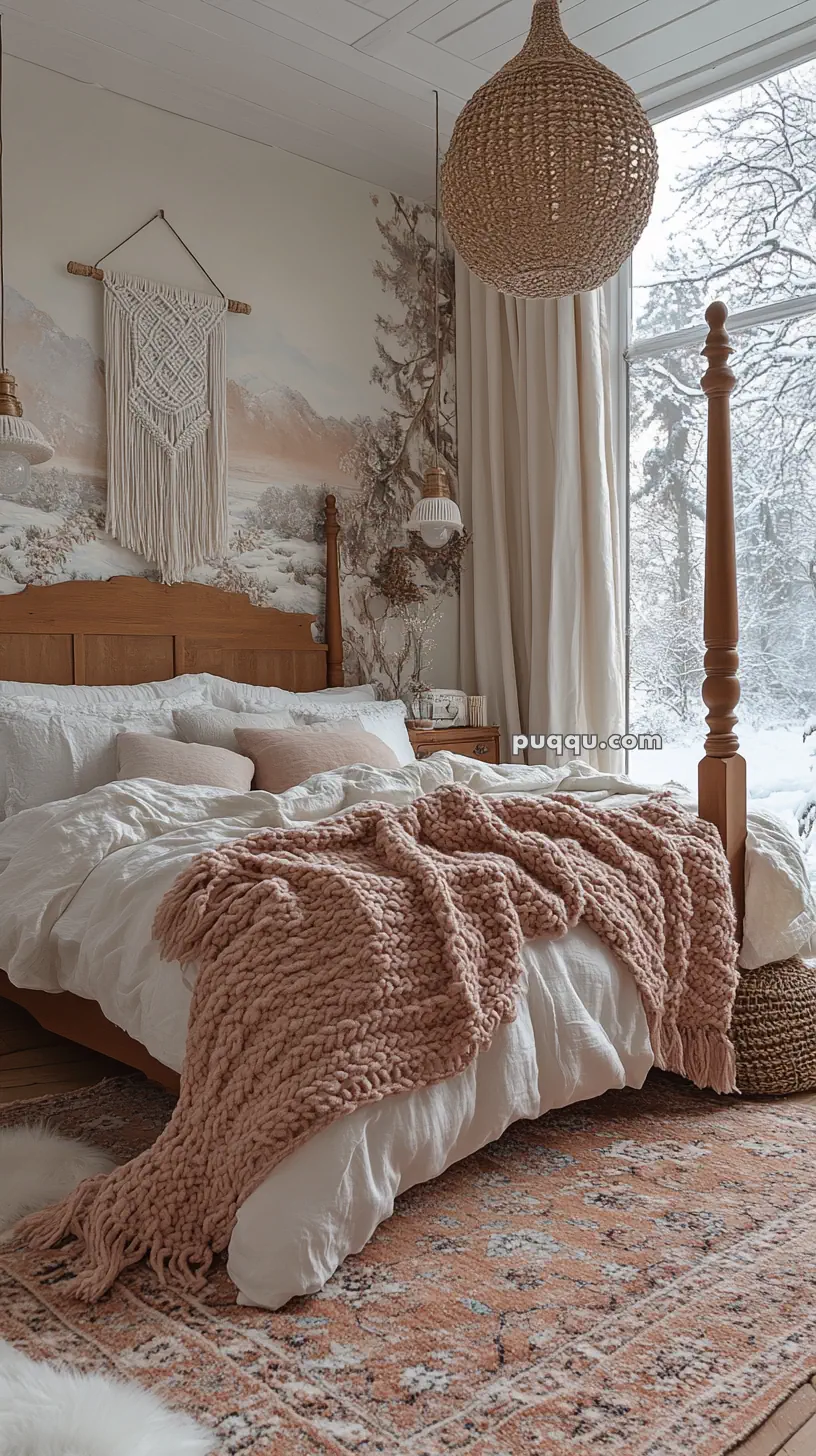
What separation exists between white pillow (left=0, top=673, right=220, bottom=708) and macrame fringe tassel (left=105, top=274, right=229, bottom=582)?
16.0 inches

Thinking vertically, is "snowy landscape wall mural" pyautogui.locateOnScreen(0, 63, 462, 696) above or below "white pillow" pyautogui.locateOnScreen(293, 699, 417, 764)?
above

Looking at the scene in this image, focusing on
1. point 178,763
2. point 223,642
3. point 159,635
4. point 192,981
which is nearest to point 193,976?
point 192,981

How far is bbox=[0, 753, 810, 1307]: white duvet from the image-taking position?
1533 mm

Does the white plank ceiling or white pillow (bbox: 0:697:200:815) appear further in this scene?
the white plank ceiling

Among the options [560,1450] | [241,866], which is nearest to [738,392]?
[241,866]

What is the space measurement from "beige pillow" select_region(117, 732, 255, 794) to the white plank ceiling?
212 cm

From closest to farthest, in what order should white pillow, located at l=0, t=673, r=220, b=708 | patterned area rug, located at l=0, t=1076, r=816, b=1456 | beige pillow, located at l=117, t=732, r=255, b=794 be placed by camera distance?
patterned area rug, located at l=0, t=1076, r=816, b=1456
beige pillow, located at l=117, t=732, r=255, b=794
white pillow, located at l=0, t=673, r=220, b=708

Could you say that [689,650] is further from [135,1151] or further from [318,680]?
[135,1151]

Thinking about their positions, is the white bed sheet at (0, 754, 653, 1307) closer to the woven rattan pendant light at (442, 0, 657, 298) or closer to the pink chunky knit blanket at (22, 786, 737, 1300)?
the pink chunky knit blanket at (22, 786, 737, 1300)

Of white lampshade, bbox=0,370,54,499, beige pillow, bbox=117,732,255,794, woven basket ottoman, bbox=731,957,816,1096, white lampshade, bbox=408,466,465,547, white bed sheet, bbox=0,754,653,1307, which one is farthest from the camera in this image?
white lampshade, bbox=408,466,465,547

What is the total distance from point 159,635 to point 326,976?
232 centimetres

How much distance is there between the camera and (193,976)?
1.76m

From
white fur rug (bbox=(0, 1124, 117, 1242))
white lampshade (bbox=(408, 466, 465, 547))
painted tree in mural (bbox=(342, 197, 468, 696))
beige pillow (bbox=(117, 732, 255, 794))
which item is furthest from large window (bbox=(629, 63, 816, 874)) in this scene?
white fur rug (bbox=(0, 1124, 117, 1242))

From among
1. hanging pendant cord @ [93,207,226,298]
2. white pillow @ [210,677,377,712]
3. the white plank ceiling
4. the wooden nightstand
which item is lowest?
the wooden nightstand
